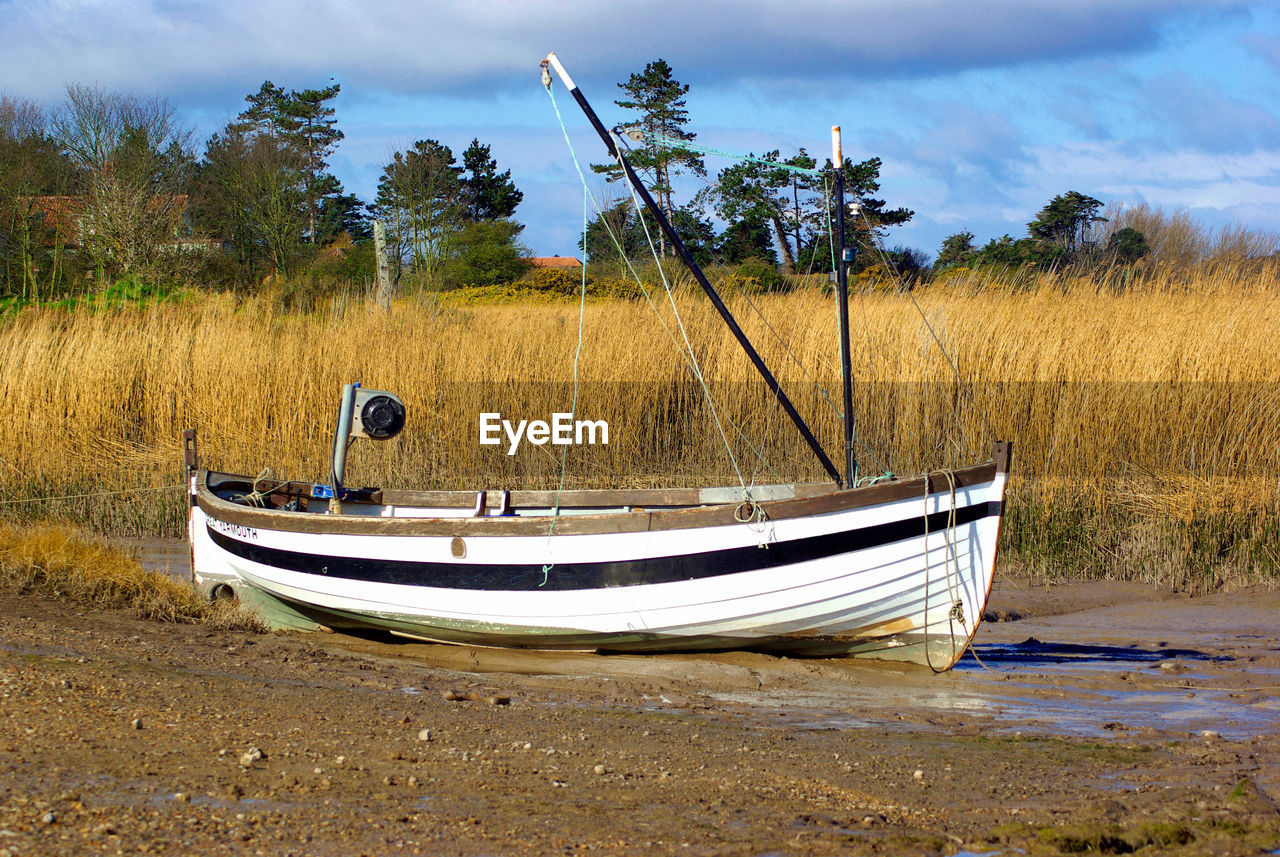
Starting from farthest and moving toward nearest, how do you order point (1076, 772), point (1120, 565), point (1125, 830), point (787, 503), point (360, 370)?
1. point (360, 370)
2. point (1120, 565)
3. point (787, 503)
4. point (1076, 772)
5. point (1125, 830)

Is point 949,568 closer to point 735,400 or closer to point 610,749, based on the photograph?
point 610,749

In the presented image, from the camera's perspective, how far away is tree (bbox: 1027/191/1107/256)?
1169 inches

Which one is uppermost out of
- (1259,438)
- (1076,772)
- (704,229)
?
(704,229)

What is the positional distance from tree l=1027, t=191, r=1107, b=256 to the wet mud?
971 inches

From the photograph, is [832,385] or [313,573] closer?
[313,573]

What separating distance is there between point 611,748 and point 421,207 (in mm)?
28849

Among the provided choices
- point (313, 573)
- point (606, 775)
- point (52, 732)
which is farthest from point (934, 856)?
point (313, 573)

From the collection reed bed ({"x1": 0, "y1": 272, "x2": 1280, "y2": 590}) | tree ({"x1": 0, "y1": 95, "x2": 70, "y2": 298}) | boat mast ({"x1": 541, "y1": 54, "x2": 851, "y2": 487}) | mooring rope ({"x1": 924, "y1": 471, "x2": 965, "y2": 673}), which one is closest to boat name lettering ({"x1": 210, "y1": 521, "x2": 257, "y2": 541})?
boat mast ({"x1": 541, "y1": 54, "x2": 851, "y2": 487})

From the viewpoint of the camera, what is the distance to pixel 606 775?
13.5 ft

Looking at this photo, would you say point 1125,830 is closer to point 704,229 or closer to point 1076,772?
point 1076,772

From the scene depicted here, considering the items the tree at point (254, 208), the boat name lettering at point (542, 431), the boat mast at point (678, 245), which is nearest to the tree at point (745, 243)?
the tree at point (254, 208)

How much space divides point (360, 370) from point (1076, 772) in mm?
9628

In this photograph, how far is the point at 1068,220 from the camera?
30.1 metres

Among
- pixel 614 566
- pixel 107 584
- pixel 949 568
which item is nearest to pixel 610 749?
pixel 614 566
